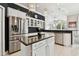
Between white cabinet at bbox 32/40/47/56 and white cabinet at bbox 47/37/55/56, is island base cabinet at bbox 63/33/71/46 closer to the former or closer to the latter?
white cabinet at bbox 47/37/55/56

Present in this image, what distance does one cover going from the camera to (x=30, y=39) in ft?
5.81

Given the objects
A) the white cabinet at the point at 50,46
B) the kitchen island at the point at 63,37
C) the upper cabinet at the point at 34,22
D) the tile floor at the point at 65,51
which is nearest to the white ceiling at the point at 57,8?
the upper cabinet at the point at 34,22

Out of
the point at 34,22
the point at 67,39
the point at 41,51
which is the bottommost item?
the point at 41,51

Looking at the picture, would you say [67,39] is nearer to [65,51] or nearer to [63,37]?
[63,37]

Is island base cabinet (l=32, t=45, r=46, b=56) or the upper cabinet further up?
the upper cabinet

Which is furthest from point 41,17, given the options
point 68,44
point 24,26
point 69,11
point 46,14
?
point 68,44

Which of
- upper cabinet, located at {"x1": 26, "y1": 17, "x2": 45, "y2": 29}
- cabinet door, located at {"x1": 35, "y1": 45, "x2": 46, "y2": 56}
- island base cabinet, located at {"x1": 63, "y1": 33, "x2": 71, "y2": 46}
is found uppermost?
upper cabinet, located at {"x1": 26, "y1": 17, "x2": 45, "y2": 29}

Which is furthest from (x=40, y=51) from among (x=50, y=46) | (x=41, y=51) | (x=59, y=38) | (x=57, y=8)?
(x=57, y=8)

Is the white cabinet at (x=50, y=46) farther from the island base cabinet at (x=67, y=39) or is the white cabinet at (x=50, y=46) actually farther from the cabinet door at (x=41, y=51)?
the island base cabinet at (x=67, y=39)

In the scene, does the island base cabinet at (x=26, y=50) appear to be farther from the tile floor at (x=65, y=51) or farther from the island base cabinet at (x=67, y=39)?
the island base cabinet at (x=67, y=39)

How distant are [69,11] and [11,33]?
86cm

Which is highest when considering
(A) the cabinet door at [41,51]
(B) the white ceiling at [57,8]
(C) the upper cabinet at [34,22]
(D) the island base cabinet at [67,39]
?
(B) the white ceiling at [57,8]

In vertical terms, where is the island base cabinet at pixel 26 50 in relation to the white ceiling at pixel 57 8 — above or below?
below

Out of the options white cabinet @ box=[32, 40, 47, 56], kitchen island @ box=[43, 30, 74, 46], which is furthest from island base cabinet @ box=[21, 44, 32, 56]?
kitchen island @ box=[43, 30, 74, 46]
